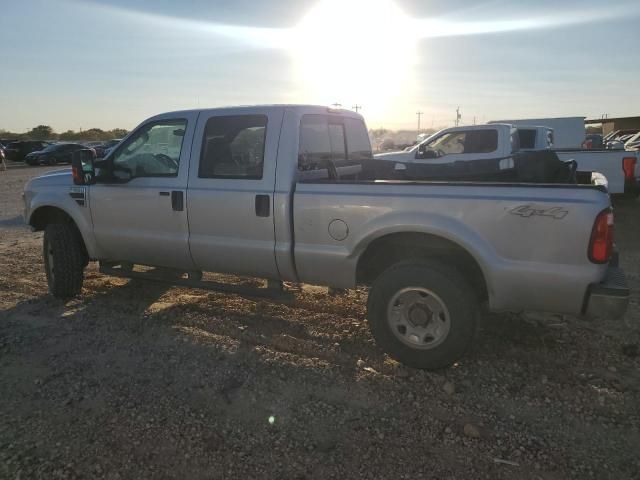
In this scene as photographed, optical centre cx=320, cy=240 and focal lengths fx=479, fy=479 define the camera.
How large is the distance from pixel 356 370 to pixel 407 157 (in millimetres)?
7443

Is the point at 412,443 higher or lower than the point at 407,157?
lower

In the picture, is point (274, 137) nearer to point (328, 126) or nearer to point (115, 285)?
point (328, 126)

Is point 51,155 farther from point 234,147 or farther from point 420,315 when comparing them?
point 420,315

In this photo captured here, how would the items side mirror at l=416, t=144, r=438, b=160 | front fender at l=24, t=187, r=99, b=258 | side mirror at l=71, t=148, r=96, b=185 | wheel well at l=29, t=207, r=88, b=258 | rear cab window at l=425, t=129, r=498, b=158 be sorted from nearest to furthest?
side mirror at l=71, t=148, r=96, b=185 < front fender at l=24, t=187, r=99, b=258 < wheel well at l=29, t=207, r=88, b=258 < rear cab window at l=425, t=129, r=498, b=158 < side mirror at l=416, t=144, r=438, b=160

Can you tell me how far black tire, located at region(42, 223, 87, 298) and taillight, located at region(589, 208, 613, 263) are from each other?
4.85m

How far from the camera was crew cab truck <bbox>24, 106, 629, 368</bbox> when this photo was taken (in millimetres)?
3080

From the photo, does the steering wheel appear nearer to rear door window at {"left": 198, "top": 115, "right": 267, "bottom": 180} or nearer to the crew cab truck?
the crew cab truck

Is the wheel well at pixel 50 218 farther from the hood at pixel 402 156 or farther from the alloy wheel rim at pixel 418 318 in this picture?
the hood at pixel 402 156

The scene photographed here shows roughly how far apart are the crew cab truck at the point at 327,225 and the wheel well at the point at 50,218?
0.08 ft

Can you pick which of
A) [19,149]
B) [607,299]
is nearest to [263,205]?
[607,299]

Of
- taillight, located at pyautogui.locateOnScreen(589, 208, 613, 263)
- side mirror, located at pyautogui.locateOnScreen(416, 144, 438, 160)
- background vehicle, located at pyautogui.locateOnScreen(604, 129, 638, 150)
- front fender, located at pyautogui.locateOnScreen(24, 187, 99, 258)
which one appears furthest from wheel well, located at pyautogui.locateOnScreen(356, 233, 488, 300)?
background vehicle, located at pyautogui.locateOnScreen(604, 129, 638, 150)

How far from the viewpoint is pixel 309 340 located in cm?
412

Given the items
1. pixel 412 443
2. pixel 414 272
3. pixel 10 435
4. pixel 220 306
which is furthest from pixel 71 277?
pixel 412 443

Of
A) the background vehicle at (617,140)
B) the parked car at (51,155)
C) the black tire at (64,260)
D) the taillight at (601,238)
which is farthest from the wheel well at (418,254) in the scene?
the parked car at (51,155)
